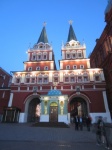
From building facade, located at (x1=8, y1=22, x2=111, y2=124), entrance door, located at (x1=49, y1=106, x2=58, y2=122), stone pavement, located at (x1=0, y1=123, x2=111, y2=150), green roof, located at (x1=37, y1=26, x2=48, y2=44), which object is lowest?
stone pavement, located at (x1=0, y1=123, x2=111, y2=150)

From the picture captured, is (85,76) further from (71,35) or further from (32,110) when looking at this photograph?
(71,35)

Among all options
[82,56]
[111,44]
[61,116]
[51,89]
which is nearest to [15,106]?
[51,89]

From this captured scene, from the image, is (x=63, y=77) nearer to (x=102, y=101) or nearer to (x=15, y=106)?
(x=102, y=101)

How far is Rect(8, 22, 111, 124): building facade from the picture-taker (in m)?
26.5

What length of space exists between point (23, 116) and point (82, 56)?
862 inches

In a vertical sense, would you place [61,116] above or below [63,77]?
below

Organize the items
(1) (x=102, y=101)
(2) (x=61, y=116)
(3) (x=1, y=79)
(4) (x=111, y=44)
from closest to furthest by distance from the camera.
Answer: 1. (2) (x=61, y=116)
2. (1) (x=102, y=101)
3. (4) (x=111, y=44)
4. (3) (x=1, y=79)

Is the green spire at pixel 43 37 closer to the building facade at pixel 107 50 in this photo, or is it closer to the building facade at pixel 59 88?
the building facade at pixel 59 88

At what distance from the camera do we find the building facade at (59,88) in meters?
26.5

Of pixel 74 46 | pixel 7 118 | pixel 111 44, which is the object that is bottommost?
pixel 7 118

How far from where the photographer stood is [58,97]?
26703mm

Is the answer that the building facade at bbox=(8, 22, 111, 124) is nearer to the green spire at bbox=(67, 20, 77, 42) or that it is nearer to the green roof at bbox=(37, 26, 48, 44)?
the green spire at bbox=(67, 20, 77, 42)

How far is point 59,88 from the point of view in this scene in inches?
1161

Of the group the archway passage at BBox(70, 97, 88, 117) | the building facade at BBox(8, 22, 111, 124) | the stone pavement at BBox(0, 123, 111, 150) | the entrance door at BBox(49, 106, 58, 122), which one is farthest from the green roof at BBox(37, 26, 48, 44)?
the stone pavement at BBox(0, 123, 111, 150)
